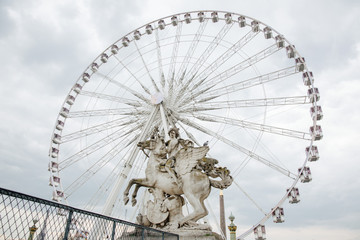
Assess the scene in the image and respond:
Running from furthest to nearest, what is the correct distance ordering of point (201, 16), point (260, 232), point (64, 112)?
point (64, 112) < point (201, 16) < point (260, 232)

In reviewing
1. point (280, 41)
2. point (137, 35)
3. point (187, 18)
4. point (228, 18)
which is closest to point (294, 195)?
point (280, 41)

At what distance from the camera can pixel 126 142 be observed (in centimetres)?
1731

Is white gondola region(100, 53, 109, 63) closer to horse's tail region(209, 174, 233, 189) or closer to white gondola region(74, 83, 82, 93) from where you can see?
white gondola region(74, 83, 82, 93)

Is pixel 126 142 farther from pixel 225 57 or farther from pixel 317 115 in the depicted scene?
pixel 317 115

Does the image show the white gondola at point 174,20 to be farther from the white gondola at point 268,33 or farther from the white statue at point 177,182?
the white statue at point 177,182

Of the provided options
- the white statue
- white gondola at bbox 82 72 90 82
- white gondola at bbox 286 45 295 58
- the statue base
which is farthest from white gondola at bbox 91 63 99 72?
the statue base

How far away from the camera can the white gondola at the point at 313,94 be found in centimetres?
1595

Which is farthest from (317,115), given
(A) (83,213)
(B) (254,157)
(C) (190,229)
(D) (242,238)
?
(A) (83,213)

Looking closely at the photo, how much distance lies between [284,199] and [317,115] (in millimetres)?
5056

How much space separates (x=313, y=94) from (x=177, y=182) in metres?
11.4

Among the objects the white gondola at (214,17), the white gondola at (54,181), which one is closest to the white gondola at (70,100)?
the white gondola at (54,181)

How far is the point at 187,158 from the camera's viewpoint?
8586 millimetres

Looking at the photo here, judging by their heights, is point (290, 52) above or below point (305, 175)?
above

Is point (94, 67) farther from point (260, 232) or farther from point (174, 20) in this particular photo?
point (260, 232)
